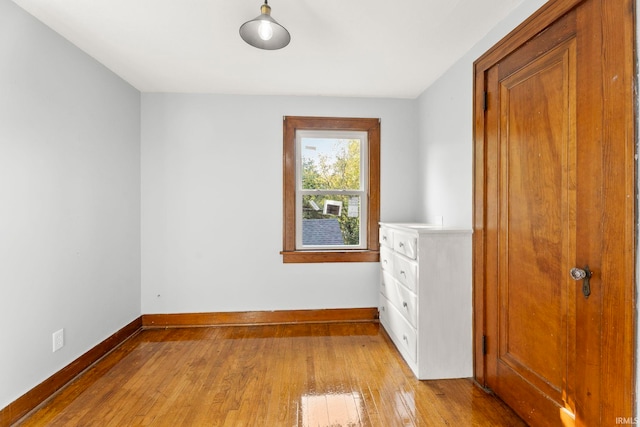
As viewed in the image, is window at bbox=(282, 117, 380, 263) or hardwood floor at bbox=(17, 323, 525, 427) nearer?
hardwood floor at bbox=(17, 323, 525, 427)

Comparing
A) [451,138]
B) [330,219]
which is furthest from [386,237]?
[451,138]

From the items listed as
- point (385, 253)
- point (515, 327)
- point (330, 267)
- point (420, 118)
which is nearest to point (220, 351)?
point (330, 267)

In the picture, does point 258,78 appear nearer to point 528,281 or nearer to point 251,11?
point 251,11

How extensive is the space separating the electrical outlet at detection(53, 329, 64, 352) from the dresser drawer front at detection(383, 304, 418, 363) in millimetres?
2430

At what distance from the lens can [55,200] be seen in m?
2.10

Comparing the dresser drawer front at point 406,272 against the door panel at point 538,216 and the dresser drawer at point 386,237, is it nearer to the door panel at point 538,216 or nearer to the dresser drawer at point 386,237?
the dresser drawer at point 386,237

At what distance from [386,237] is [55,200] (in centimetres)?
257

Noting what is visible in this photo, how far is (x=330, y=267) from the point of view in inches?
132

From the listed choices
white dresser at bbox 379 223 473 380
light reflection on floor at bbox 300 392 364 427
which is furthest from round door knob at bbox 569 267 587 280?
light reflection on floor at bbox 300 392 364 427

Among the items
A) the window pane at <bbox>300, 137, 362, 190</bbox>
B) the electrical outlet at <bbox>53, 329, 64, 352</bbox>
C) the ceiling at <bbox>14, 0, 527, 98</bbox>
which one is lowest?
the electrical outlet at <bbox>53, 329, 64, 352</bbox>

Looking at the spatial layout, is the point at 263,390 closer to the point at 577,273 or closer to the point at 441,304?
the point at 441,304

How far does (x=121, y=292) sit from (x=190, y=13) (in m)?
2.38

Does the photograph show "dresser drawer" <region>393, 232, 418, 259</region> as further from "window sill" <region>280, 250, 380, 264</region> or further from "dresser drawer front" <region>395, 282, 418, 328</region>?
"window sill" <region>280, 250, 380, 264</region>

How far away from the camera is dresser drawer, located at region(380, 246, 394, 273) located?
2.91 metres
